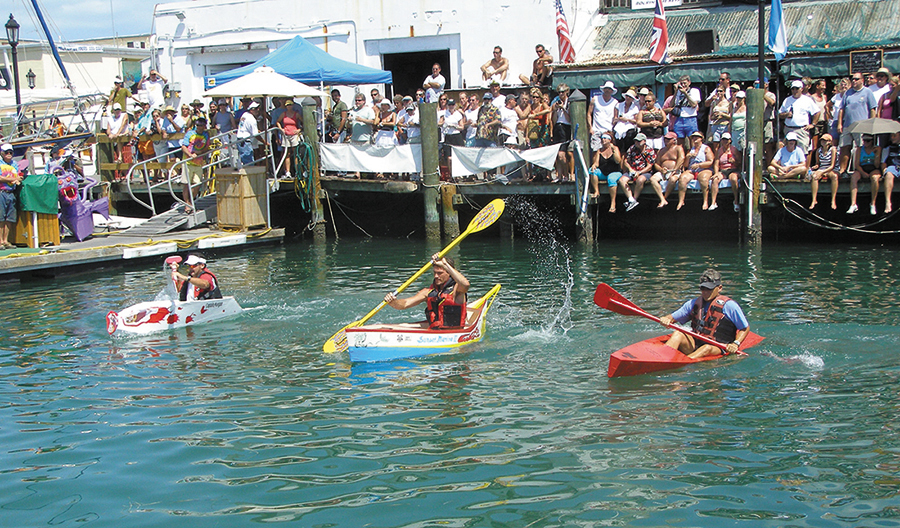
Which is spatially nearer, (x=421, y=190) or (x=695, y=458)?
(x=695, y=458)

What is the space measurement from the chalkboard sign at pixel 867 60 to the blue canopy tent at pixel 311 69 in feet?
32.8

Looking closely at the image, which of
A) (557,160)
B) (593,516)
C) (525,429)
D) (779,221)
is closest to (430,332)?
(525,429)

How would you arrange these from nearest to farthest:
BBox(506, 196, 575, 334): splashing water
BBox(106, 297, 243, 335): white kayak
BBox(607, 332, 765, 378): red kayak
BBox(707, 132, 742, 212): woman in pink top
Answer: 1. BBox(607, 332, 765, 378): red kayak
2. BBox(106, 297, 243, 335): white kayak
3. BBox(506, 196, 575, 334): splashing water
4. BBox(707, 132, 742, 212): woman in pink top

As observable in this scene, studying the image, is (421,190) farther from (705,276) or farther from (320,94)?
(705,276)

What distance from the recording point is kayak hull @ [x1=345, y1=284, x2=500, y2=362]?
→ 1031cm

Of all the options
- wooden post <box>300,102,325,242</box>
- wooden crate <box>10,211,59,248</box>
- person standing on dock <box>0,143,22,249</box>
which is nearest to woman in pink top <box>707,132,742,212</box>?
wooden post <box>300,102,325,242</box>

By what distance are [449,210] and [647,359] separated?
990cm

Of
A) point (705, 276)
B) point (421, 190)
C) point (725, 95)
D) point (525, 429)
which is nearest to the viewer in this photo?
point (525, 429)

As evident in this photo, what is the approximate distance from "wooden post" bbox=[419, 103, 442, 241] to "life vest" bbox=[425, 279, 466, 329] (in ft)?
25.7

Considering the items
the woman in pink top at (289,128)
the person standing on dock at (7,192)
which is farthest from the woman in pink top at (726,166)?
the person standing on dock at (7,192)

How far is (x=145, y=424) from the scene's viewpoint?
8172mm

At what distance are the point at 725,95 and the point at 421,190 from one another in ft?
21.4

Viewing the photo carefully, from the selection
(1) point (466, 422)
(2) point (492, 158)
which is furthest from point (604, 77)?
(1) point (466, 422)

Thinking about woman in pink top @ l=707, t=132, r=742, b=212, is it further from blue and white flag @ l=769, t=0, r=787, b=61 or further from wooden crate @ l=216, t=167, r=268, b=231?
wooden crate @ l=216, t=167, r=268, b=231
